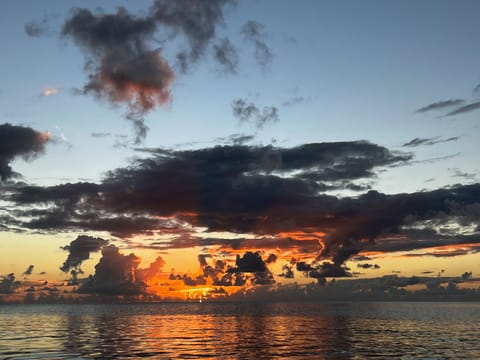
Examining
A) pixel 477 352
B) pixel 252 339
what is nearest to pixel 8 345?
pixel 252 339

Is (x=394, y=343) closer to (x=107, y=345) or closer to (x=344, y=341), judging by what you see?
(x=344, y=341)

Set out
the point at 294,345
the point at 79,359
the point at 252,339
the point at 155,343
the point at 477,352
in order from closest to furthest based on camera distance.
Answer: the point at 79,359 < the point at 477,352 < the point at 294,345 < the point at 155,343 < the point at 252,339

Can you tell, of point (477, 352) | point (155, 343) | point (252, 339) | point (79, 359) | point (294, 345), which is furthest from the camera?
point (252, 339)

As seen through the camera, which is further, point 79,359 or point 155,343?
point 155,343

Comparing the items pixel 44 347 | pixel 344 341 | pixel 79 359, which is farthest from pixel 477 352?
pixel 44 347

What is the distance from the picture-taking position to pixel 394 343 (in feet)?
342

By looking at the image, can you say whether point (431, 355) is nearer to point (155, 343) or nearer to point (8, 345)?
point (155, 343)

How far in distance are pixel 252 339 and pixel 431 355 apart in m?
42.9

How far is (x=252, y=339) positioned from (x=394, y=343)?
101 ft

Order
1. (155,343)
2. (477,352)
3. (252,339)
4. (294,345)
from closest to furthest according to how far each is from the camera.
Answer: (477,352) → (294,345) → (155,343) → (252,339)

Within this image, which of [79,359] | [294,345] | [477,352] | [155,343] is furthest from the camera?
[155,343]

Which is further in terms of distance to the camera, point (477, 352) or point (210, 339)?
point (210, 339)

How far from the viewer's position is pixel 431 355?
84625 mm

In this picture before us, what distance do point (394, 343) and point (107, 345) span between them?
58012 mm
